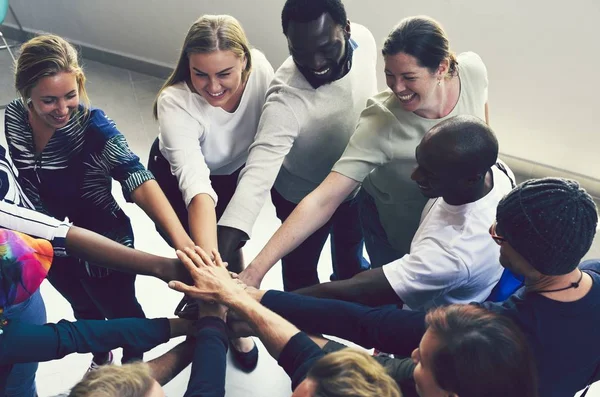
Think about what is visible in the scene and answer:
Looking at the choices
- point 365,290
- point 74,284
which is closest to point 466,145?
point 365,290

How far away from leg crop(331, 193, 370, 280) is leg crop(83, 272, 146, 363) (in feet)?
2.57

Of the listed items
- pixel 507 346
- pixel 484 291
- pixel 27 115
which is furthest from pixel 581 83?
pixel 27 115

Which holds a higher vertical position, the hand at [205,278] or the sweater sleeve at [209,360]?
the hand at [205,278]

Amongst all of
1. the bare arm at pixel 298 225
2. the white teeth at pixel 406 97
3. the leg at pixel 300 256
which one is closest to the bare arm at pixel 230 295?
the bare arm at pixel 298 225

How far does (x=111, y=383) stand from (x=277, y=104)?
3.25ft

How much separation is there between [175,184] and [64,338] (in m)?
0.70

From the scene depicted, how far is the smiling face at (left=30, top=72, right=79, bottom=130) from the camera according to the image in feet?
5.88

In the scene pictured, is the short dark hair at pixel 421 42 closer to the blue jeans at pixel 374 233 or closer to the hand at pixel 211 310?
the blue jeans at pixel 374 233

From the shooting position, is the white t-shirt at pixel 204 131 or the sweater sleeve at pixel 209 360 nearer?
the sweater sleeve at pixel 209 360

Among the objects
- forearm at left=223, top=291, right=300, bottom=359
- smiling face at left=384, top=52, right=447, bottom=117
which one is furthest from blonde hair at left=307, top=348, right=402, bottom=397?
smiling face at left=384, top=52, right=447, bottom=117

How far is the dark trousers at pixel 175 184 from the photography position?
213 cm

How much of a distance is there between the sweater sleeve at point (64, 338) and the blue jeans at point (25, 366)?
59 millimetres

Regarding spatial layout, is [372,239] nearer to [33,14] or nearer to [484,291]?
[484,291]

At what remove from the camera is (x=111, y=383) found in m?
1.21
